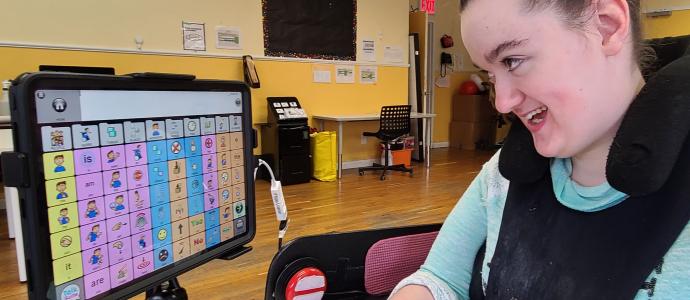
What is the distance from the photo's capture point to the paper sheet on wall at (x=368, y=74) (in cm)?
543

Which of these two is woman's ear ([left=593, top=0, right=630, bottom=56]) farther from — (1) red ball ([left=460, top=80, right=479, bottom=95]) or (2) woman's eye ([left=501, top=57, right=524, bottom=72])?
(1) red ball ([left=460, top=80, right=479, bottom=95])

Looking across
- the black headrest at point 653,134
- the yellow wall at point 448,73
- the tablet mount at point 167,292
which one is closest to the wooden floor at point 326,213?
the tablet mount at point 167,292

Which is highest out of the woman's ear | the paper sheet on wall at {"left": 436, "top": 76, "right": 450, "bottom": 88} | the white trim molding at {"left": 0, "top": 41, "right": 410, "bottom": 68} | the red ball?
the white trim molding at {"left": 0, "top": 41, "right": 410, "bottom": 68}

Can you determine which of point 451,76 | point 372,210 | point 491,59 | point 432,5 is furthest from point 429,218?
point 451,76

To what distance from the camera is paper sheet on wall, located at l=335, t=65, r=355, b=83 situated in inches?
206

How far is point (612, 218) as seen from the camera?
0.61 meters

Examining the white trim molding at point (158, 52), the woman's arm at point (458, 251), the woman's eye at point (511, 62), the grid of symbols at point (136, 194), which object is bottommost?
the woman's arm at point (458, 251)

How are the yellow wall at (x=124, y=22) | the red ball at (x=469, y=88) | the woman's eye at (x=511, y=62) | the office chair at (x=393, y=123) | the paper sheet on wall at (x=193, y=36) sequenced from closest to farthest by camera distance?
the woman's eye at (x=511, y=62) < the yellow wall at (x=124, y=22) < the paper sheet on wall at (x=193, y=36) < the office chair at (x=393, y=123) < the red ball at (x=469, y=88)

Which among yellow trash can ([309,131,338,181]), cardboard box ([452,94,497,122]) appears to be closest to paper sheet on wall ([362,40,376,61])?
yellow trash can ([309,131,338,181])

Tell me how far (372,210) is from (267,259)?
3.94ft

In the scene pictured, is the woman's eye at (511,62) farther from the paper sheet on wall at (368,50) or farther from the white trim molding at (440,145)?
the white trim molding at (440,145)

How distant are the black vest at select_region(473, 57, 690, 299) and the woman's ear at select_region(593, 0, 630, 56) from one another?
0.22 feet

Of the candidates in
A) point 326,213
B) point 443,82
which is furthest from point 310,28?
point 443,82

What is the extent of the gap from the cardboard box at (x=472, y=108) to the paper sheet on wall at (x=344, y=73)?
263 cm
